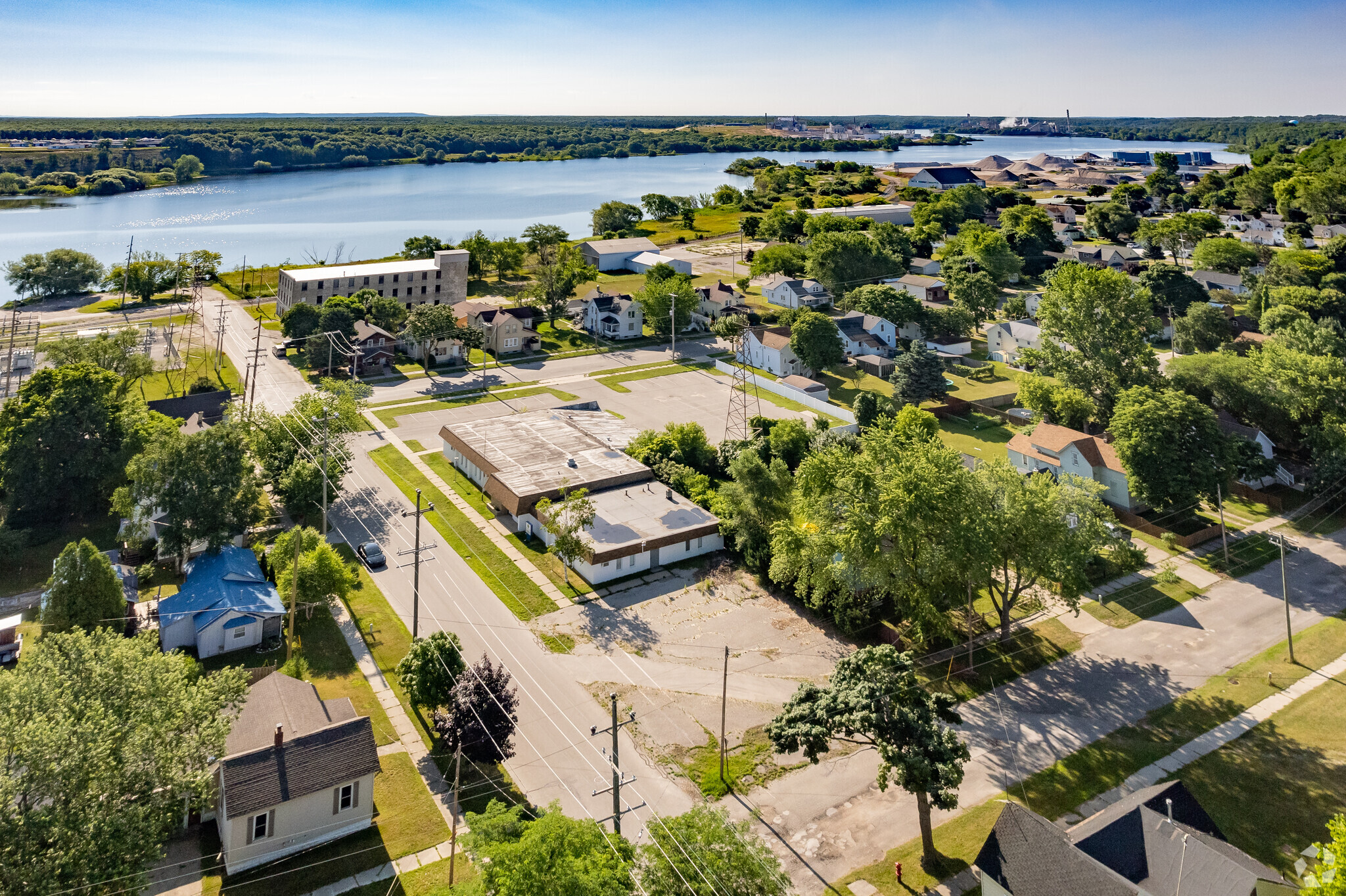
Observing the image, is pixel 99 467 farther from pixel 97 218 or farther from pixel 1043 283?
pixel 97 218

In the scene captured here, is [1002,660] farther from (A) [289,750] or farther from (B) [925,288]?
(B) [925,288]

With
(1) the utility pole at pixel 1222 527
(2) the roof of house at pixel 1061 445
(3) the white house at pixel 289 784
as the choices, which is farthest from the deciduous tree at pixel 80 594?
(1) the utility pole at pixel 1222 527

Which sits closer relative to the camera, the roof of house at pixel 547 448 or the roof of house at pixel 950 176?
the roof of house at pixel 547 448

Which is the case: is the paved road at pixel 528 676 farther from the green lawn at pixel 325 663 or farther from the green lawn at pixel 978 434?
the green lawn at pixel 978 434

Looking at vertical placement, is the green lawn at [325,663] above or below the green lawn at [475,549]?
below

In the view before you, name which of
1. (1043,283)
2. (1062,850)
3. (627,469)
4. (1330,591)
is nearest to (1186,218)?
(1043,283)
